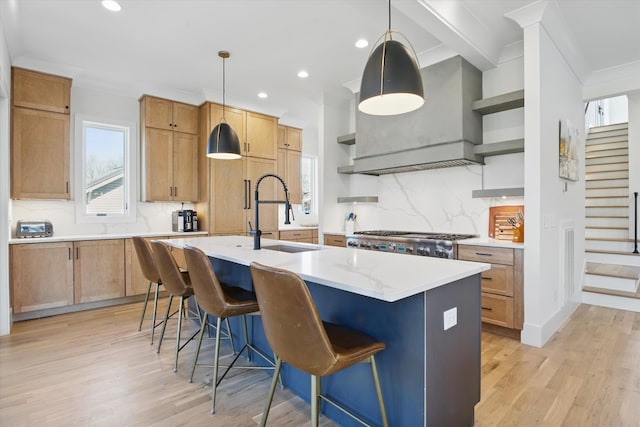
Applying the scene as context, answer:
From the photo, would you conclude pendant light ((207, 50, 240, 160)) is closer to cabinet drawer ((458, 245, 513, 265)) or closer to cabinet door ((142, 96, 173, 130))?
cabinet door ((142, 96, 173, 130))

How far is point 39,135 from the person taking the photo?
3.67m

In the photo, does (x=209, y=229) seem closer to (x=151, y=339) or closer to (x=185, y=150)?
(x=185, y=150)

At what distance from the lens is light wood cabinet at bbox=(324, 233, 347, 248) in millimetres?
4371

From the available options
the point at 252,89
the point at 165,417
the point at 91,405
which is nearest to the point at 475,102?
the point at 252,89

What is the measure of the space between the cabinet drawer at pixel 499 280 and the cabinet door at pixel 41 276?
14.3ft

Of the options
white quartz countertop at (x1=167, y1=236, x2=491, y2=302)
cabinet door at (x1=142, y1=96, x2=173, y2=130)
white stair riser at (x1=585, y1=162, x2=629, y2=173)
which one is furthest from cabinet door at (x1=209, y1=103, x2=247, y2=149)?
white stair riser at (x1=585, y1=162, x2=629, y2=173)

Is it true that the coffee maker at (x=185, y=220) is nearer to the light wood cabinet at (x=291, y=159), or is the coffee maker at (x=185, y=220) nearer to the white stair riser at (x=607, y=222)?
the light wood cabinet at (x=291, y=159)

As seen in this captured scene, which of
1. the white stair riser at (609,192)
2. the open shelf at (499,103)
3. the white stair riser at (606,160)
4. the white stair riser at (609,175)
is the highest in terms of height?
the open shelf at (499,103)

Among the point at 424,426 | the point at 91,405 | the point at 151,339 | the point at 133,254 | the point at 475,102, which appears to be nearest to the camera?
the point at 424,426

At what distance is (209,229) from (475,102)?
3660mm

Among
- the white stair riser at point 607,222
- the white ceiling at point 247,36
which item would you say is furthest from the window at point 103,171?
the white stair riser at point 607,222

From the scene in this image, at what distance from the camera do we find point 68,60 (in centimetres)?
365

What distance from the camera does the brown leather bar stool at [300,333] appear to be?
1.22 m

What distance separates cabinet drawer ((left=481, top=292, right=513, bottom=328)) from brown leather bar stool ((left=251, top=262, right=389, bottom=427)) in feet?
6.64
